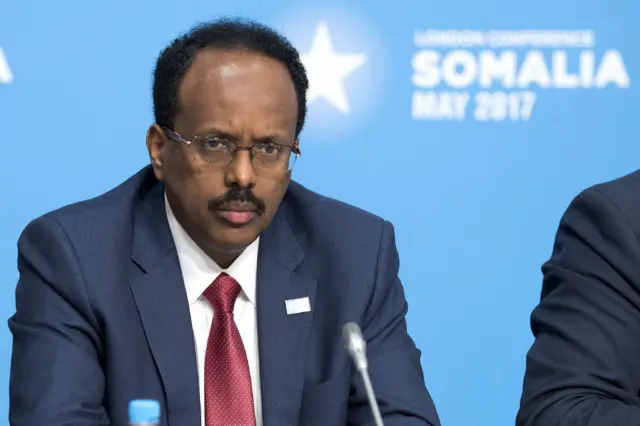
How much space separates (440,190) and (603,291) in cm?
139

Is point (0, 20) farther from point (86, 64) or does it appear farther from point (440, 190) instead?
point (440, 190)

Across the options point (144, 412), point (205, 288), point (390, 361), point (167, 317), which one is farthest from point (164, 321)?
point (144, 412)

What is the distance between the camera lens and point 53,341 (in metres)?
2.40

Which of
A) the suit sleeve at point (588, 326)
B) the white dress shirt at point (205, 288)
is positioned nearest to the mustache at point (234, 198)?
the white dress shirt at point (205, 288)

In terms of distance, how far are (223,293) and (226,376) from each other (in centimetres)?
20

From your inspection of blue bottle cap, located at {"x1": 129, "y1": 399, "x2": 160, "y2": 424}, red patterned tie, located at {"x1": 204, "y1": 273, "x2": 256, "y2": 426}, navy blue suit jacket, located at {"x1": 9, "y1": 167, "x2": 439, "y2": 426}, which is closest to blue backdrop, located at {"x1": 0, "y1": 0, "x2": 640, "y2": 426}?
navy blue suit jacket, located at {"x1": 9, "y1": 167, "x2": 439, "y2": 426}

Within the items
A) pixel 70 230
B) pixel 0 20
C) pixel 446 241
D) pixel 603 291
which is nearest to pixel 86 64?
pixel 0 20

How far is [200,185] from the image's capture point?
8.26 feet

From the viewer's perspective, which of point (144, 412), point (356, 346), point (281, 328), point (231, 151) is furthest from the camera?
point (281, 328)

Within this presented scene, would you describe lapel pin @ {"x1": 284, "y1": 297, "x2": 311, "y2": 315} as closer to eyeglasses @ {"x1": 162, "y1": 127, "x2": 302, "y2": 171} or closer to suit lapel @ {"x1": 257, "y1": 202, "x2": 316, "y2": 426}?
suit lapel @ {"x1": 257, "y1": 202, "x2": 316, "y2": 426}

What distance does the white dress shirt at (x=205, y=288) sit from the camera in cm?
261

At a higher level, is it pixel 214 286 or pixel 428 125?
pixel 428 125

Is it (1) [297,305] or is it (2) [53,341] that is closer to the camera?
(2) [53,341]

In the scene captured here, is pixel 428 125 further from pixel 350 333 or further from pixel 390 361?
pixel 350 333
